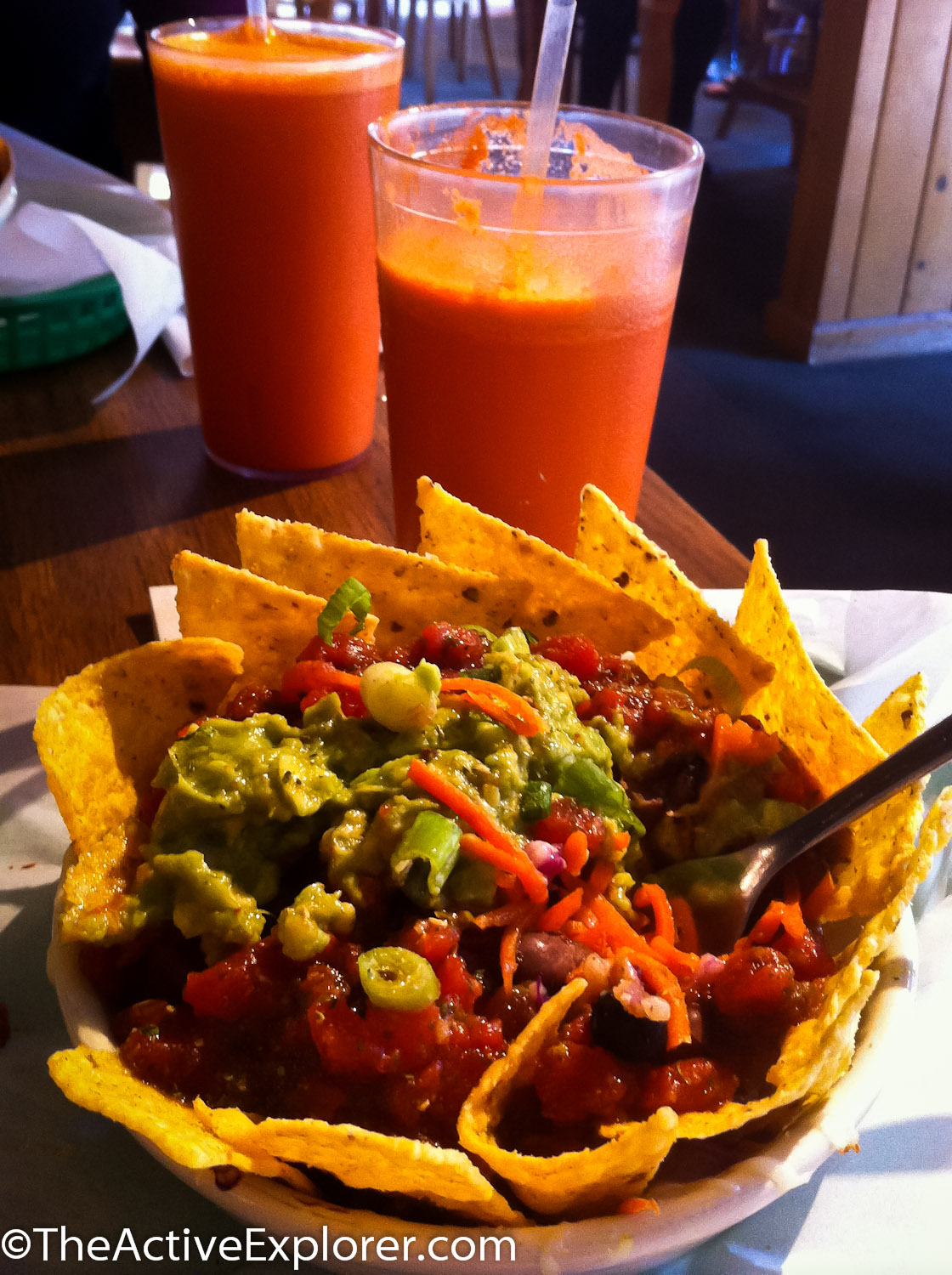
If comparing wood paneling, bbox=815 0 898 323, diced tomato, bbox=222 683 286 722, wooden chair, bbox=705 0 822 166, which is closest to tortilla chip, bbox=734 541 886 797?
diced tomato, bbox=222 683 286 722

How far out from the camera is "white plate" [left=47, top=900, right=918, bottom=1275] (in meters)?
0.67

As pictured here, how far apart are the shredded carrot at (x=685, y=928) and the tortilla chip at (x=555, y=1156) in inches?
4.9

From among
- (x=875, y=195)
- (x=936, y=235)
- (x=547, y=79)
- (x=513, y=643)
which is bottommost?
(x=936, y=235)

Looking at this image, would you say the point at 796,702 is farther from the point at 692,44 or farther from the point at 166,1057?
the point at 692,44

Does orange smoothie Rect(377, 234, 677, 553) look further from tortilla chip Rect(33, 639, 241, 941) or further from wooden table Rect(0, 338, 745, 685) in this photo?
tortilla chip Rect(33, 639, 241, 941)

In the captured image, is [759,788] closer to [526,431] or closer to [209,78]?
[526,431]

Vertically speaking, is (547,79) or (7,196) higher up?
(547,79)

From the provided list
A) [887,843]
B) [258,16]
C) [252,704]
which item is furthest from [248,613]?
[258,16]

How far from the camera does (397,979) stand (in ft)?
2.43

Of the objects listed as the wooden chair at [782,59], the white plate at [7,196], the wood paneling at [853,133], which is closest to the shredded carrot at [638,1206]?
the white plate at [7,196]

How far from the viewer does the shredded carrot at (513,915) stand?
2.63ft

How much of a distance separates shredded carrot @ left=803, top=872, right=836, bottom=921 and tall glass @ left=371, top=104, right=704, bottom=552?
1.91 feet

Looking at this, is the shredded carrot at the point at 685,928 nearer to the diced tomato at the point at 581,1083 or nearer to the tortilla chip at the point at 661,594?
the diced tomato at the point at 581,1083

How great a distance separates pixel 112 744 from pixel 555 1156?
490mm
